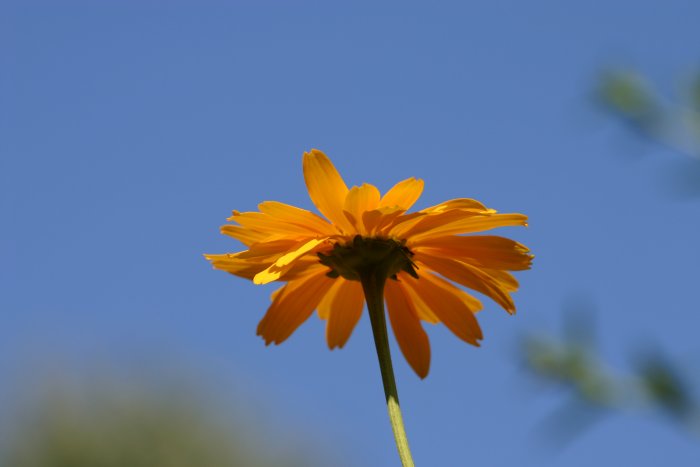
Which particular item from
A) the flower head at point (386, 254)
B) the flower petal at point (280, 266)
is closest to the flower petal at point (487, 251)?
the flower head at point (386, 254)

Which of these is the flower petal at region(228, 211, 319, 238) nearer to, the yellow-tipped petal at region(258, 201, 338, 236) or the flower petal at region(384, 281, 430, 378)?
the yellow-tipped petal at region(258, 201, 338, 236)

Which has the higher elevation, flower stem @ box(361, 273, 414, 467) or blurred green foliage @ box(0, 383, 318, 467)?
blurred green foliage @ box(0, 383, 318, 467)

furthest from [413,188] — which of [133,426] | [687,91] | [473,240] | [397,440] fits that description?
[133,426]

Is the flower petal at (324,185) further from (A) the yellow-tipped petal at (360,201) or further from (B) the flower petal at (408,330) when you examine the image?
(B) the flower petal at (408,330)

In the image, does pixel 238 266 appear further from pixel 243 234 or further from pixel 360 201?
pixel 360 201

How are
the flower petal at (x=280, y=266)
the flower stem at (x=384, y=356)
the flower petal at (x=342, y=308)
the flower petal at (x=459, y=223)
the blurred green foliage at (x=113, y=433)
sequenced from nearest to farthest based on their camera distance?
the flower stem at (x=384, y=356) < the flower petal at (x=280, y=266) < the flower petal at (x=459, y=223) < the flower petal at (x=342, y=308) < the blurred green foliage at (x=113, y=433)

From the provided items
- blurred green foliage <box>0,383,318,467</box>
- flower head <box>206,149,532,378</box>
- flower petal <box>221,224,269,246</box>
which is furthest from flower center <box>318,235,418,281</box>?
blurred green foliage <box>0,383,318,467</box>
